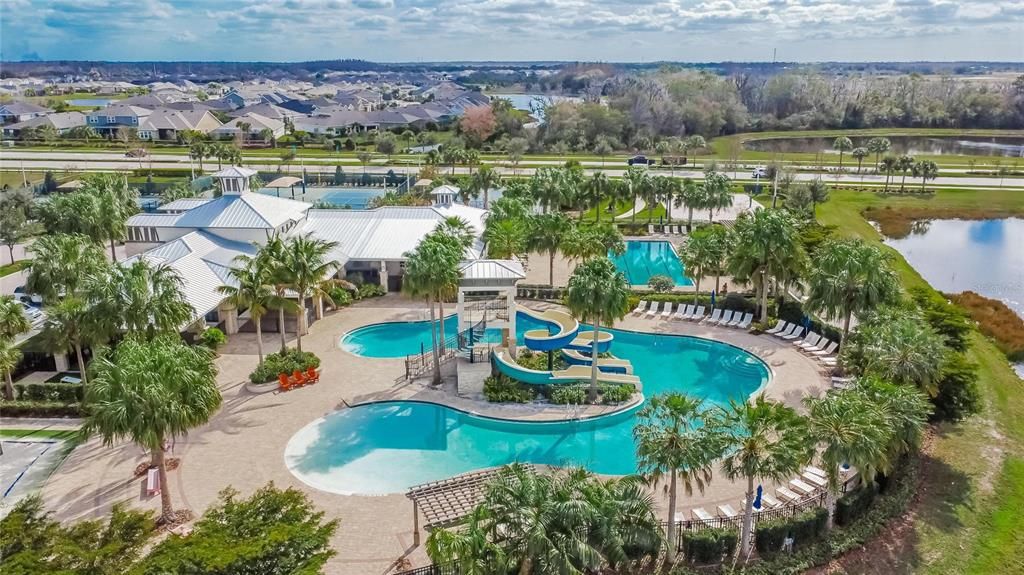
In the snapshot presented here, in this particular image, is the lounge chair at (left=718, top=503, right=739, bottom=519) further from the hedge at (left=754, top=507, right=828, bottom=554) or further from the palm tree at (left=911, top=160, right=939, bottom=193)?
the palm tree at (left=911, top=160, right=939, bottom=193)

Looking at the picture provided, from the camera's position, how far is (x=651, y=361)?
3488 centimetres

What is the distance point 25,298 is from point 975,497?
47.1 meters

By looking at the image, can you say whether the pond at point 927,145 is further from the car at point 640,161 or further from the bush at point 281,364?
the bush at point 281,364

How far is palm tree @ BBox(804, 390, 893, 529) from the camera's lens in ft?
61.2

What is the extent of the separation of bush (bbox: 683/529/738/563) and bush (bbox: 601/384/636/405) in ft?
33.7

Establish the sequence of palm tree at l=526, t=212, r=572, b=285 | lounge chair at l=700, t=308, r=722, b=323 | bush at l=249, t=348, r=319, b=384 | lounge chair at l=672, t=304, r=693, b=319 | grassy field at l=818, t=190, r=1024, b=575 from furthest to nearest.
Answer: palm tree at l=526, t=212, r=572, b=285, lounge chair at l=672, t=304, r=693, b=319, lounge chair at l=700, t=308, r=722, b=323, bush at l=249, t=348, r=319, b=384, grassy field at l=818, t=190, r=1024, b=575

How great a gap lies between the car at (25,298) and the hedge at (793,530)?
3835 cm

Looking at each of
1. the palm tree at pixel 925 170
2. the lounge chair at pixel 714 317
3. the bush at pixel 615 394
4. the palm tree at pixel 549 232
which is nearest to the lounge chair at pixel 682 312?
the lounge chair at pixel 714 317

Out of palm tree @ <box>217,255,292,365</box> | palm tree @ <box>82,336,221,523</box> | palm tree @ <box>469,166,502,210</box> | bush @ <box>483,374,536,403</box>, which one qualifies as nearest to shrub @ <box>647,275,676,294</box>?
bush @ <box>483,374,536,403</box>

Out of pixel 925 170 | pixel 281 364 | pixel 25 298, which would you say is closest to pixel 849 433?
pixel 281 364

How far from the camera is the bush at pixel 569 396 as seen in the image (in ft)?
96.7

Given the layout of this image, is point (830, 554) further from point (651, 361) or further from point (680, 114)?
point (680, 114)

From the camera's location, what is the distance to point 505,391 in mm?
29875

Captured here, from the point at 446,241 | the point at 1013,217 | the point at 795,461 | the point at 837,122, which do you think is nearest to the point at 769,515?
the point at 795,461
